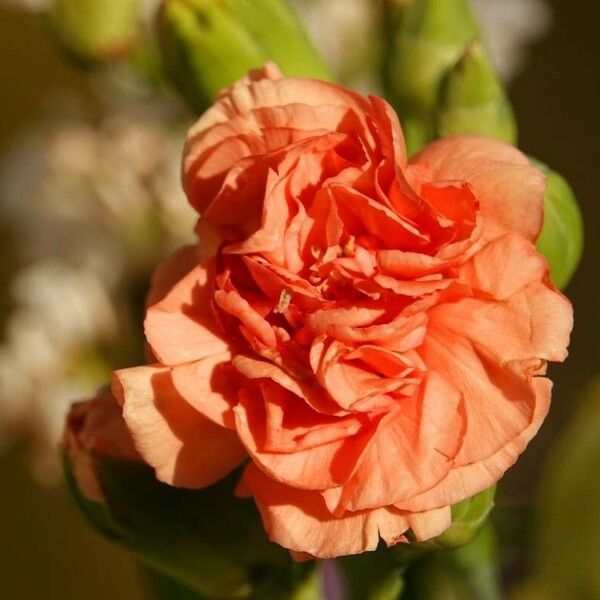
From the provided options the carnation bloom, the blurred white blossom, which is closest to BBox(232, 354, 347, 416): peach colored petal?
the carnation bloom

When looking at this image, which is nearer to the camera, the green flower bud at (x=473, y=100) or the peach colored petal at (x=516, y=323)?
the peach colored petal at (x=516, y=323)

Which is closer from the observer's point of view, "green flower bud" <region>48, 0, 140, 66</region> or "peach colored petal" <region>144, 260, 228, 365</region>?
"peach colored petal" <region>144, 260, 228, 365</region>

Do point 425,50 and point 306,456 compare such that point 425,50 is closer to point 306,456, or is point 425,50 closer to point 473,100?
point 473,100

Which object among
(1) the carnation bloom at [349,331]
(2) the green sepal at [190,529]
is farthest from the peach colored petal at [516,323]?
(2) the green sepal at [190,529]

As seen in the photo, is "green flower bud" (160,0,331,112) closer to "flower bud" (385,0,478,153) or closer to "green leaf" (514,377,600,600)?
"flower bud" (385,0,478,153)

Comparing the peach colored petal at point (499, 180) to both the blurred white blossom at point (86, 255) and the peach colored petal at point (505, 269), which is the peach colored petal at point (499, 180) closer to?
the peach colored petal at point (505, 269)

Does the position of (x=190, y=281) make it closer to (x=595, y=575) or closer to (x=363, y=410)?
(x=363, y=410)
